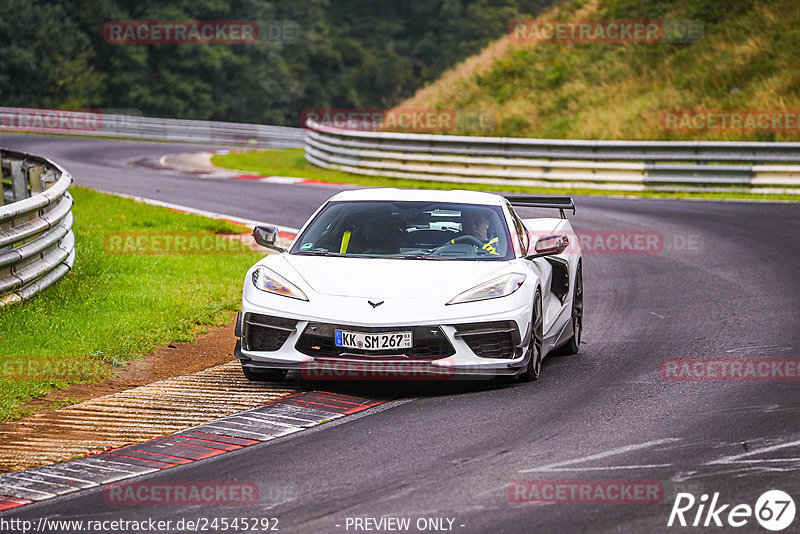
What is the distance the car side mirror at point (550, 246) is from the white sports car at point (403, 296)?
0.4 inches

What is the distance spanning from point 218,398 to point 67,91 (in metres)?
53.4

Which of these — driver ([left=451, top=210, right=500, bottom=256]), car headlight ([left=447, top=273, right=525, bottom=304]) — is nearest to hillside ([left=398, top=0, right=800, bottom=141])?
driver ([left=451, top=210, right=500, bottom=256])

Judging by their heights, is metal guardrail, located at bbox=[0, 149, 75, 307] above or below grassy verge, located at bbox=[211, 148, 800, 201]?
above

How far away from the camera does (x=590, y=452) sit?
624 cm

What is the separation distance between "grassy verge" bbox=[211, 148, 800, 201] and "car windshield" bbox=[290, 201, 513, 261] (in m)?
14.9

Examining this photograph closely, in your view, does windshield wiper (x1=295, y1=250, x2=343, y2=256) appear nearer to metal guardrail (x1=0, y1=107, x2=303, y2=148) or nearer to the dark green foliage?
the dark green foliage

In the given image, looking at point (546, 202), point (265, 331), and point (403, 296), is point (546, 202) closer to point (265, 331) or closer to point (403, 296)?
point (403, 296)

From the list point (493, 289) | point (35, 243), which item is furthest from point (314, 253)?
point (35, 243)

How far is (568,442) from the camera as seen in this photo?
21.2 ft

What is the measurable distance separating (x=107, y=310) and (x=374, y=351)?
404 cm

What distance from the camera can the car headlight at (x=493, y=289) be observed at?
773cm

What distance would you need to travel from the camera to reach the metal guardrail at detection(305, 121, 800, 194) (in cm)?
2311

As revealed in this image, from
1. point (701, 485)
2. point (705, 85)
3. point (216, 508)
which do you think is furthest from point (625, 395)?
point (705, 85)

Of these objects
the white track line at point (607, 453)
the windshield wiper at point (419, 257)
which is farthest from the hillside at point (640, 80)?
the white track line at point (607, 453)
